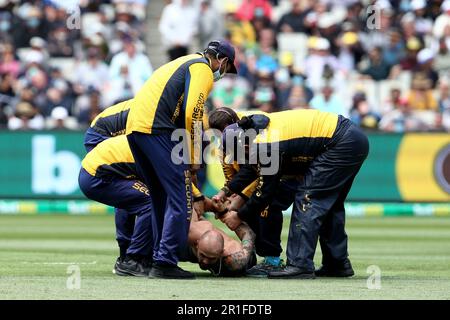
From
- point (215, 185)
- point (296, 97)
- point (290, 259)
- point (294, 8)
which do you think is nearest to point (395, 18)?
point (294, 8)

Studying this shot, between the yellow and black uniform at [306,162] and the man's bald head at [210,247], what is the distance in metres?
0.51

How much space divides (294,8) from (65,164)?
738 centimetres

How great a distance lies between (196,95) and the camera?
11570mm

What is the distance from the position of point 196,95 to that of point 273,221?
2079mm

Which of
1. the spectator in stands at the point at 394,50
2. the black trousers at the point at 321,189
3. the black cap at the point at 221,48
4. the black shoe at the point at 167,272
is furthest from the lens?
the spectator in stands at the point at 394,50

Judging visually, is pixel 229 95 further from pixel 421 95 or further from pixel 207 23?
pixel 421 95

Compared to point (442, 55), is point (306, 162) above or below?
below

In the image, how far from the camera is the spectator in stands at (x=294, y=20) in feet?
91.6

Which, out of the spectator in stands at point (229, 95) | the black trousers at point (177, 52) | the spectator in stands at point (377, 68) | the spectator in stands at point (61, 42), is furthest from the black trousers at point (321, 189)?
the spectator in stands at point (61, 42)

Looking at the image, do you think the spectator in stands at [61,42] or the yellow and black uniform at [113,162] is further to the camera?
the spectator in stands at [61,42]

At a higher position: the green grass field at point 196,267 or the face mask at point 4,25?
the face mask at point 4,25

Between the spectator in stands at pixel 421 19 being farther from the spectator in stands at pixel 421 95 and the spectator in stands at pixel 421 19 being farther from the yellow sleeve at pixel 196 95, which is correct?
the yellow sleeve at pixel 196 95

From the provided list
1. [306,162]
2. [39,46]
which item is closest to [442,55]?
[39,46]
